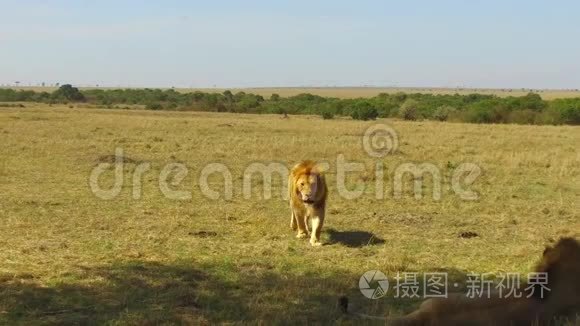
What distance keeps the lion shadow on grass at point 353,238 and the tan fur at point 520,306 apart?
4.42 metres

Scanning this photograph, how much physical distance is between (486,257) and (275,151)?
13754 mm

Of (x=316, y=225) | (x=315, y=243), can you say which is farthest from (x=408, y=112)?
(x=315, y=243)

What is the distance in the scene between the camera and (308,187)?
923 cm

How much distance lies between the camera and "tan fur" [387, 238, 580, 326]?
4.51 metres

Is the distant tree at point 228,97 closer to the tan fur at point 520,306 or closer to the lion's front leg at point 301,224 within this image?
the lion's front leg at point 301,224

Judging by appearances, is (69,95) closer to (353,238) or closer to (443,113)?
(443,113)

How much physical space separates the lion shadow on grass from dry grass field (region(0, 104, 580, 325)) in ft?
0.09

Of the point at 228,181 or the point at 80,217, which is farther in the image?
the point at 228,181

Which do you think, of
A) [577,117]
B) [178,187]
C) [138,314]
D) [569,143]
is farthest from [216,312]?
[577,117]

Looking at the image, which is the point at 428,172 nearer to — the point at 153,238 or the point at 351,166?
the point at 351,166

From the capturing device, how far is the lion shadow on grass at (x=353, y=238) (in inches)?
369

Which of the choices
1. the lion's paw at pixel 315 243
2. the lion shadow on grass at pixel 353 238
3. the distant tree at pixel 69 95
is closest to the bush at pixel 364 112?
the lion shadow on grass at pixel 353 238

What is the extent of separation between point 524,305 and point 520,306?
33 mm

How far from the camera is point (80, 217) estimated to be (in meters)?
10.9
